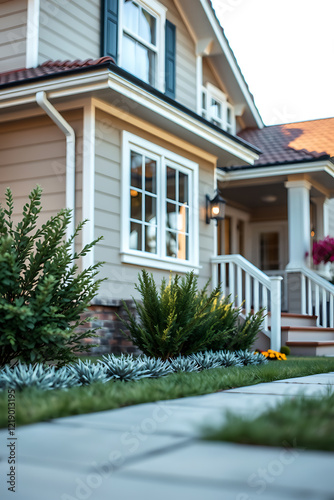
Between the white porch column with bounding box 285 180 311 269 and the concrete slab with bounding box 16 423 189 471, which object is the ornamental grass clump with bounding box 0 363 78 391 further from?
the white porch column with bounding box 285 180 311 269

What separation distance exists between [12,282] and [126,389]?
1151 millimetres

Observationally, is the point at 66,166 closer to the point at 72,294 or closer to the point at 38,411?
the point at 72,294

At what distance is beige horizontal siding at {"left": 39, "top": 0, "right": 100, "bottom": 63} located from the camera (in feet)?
23.0

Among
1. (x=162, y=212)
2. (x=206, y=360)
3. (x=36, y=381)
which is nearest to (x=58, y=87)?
(x=162, y=212)

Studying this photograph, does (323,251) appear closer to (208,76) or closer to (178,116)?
(208,76)

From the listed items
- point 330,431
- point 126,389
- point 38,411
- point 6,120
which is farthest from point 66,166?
point 330,431

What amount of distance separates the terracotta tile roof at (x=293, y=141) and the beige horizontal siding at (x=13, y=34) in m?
4.17

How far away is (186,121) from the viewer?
736 cm

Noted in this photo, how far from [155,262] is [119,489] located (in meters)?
5.96

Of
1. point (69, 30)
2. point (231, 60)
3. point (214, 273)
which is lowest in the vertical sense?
point (214, 273)

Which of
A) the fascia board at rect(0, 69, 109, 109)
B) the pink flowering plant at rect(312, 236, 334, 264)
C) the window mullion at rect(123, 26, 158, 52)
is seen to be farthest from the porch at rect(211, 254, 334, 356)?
the window mullion at rect(123, 26, 158, 52)

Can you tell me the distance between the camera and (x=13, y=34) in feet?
23.3

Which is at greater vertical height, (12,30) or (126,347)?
(12,30)

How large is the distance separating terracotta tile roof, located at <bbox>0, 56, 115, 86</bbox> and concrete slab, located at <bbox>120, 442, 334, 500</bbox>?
4844mm
